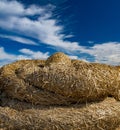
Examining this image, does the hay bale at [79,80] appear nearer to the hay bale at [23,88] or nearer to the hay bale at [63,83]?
the hay bale at [63,83]

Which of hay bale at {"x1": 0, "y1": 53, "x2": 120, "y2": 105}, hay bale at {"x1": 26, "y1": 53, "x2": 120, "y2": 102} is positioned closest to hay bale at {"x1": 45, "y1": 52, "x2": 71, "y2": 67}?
hay bale at {"x1": 0, "y1": 53, "x2": 120, "y2": 105}

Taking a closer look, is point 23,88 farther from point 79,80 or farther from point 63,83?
point 79,80

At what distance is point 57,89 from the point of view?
8.01m

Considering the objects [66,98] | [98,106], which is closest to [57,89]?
[66,98]

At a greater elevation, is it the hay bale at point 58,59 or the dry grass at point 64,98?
the hay bale at point 58,59

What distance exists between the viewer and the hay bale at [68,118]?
25.8 ft

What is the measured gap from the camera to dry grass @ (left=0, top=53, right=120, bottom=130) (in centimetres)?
789

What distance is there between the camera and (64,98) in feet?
26.5

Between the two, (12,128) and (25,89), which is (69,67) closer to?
(25,89)

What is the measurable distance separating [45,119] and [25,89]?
32.3 inches

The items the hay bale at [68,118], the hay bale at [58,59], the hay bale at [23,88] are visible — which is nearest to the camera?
the hay bale at [68,118]

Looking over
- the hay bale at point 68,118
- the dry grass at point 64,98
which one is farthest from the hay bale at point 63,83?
the hay bale at point 68,118

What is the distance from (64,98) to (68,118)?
0.44 m

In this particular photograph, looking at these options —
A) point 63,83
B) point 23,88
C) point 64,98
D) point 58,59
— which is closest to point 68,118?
point 64,98
